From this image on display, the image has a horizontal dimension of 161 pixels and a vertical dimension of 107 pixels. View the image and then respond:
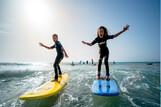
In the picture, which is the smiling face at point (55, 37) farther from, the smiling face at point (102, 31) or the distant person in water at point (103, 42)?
the smiling face at point (102, 31)

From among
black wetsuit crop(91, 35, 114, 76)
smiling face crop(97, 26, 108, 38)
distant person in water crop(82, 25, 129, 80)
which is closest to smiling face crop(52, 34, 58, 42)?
distant person in water crop(82, 25, 129, 80)

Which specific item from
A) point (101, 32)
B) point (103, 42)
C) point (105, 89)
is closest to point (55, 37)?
point (101, 32)

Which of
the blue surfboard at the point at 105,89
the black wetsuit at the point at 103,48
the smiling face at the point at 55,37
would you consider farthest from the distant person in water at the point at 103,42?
the smiling face at the point at 55,37

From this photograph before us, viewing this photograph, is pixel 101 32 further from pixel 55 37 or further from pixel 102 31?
pixel 55 37

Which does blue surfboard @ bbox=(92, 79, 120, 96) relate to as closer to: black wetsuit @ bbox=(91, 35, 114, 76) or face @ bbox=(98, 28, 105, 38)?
black wetsuit @ bbox=(91, 35, 114, 76)

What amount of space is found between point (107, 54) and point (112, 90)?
219cm

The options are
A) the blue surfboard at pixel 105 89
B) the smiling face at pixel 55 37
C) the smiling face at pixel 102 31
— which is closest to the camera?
the blue surfboard at pixel 105 89

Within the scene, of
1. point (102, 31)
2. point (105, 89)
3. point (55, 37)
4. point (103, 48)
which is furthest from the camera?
point (55, 37)

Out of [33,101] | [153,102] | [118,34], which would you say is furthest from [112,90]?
[33,101]

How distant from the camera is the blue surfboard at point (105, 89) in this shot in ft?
21.3

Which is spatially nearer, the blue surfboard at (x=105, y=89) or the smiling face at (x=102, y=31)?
the blue surfboard at (x=105, y=89)

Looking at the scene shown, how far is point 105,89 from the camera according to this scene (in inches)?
274

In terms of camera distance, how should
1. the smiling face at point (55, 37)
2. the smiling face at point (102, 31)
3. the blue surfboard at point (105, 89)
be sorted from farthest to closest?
the smiling face at point (55, 37) → the smiling face at point (102, 31) → the blue surfboard at point (105, 89)

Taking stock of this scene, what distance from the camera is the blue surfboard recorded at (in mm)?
6489
